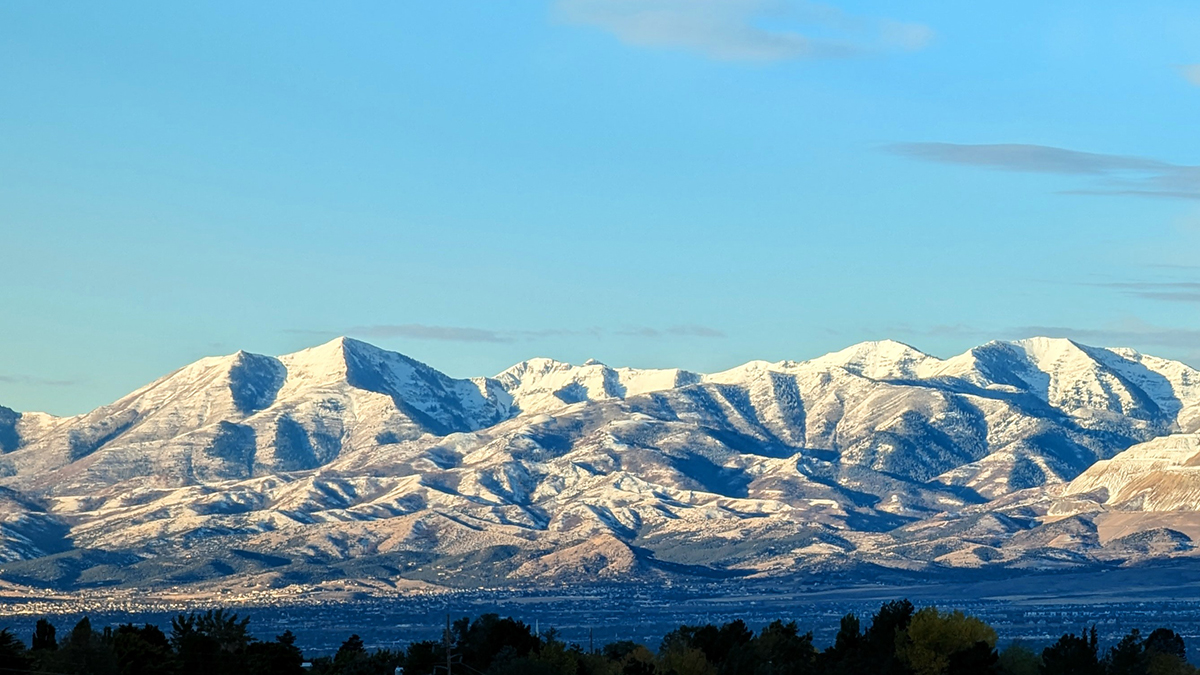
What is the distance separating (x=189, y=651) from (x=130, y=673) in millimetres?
7906

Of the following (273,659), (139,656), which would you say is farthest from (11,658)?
(273,659)

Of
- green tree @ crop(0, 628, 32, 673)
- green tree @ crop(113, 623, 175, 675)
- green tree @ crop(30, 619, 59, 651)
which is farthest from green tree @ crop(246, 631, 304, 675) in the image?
green tree @ crop(0, 628, 32, 673)

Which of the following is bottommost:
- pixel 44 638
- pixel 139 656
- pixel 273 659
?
pixel 273 659

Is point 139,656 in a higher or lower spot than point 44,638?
lower

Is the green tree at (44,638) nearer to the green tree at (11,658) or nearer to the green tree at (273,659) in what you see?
the green tree at (273,659)

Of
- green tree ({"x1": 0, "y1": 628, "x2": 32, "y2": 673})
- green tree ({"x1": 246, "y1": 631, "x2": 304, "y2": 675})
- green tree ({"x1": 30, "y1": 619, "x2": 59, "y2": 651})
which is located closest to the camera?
green tree ({"x1": 0, "y1": 628, "x2": 32, "y2": 673})

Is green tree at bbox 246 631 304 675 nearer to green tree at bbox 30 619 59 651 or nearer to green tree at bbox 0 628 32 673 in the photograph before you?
green tree at bbox 30 619 59 651

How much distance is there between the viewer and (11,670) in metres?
164

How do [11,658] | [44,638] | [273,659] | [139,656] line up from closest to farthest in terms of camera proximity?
[11,658], [139,656], [273,659], [44,638]

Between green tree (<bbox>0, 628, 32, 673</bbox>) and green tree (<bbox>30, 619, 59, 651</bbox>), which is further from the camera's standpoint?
green tree (<bbox>30, 619, 59, 651</bbox>)

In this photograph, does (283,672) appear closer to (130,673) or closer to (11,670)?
(130,673)

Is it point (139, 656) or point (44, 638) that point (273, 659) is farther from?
point (44, 638)

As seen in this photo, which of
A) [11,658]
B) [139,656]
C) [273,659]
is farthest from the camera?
[273,659]

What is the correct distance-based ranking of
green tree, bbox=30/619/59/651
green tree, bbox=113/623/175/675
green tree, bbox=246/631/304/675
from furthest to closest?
1. green tree, bbox=30/619/59/651
2. green tree, bbox=246/631/304/675
3. green tree, bbox=113/623/175/675
